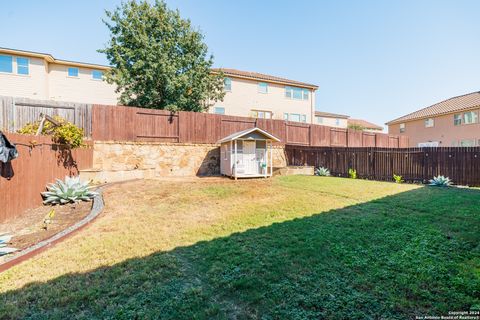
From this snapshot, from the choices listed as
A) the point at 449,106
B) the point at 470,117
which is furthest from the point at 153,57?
the point at 449,106

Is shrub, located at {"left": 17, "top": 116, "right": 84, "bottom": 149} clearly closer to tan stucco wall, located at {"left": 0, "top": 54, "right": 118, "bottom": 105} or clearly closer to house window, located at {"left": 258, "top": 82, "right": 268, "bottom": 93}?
tan stucco wall, located at {"left": 0, "top": 54, "right": 118, "bottom": 105}

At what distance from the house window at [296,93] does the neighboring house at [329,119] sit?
8.46m

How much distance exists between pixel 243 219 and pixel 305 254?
7.05 ft

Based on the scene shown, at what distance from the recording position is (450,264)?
134 inches

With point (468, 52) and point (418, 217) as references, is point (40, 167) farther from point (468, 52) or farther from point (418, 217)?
point (468, 52)

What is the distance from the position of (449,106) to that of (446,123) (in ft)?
6.77

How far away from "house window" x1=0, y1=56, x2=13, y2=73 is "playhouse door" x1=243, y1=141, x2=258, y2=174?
61.7ft

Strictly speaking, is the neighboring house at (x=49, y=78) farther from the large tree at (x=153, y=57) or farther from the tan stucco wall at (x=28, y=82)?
the large tree at (x=153, y=57)

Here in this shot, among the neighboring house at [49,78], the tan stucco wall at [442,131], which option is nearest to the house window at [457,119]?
the tan stucco wall at [442,131]

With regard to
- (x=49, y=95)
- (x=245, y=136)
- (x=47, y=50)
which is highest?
(x=47, y=50)

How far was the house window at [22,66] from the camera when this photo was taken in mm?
18500

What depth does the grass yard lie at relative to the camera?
103 inches

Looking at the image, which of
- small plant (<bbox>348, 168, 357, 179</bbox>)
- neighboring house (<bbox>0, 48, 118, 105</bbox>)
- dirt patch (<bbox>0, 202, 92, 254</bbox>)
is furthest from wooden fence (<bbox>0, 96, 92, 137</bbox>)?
small plant (<bbox>348, 168, 357, 179</bbox>)

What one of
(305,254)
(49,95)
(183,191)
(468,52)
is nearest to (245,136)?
(183,191)
